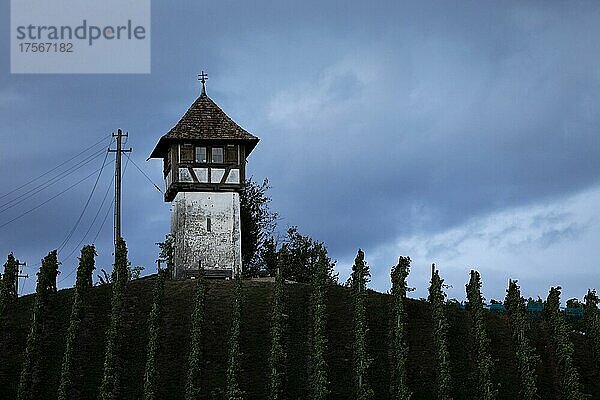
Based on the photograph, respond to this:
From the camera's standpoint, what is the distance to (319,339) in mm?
37969

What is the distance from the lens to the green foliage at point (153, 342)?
36.2 meters

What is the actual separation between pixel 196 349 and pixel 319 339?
4.48 metres

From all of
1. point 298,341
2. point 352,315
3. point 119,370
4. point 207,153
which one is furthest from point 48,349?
point 207,153

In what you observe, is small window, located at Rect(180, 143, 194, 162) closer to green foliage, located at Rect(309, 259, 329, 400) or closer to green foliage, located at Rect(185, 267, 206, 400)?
green foliage, located at Rect(185, 267, 206, 400)

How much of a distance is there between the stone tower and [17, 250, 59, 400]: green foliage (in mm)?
9371

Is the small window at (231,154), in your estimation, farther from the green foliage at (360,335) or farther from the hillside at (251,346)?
the green foliage at (360,335)

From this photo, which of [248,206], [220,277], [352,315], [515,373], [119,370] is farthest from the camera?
[248,206]

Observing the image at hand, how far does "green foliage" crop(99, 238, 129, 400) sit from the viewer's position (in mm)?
36469

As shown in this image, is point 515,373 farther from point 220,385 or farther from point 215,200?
point 215,200

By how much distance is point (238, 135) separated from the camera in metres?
52.0

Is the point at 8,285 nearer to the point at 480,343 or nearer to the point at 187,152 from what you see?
the point at 187,152

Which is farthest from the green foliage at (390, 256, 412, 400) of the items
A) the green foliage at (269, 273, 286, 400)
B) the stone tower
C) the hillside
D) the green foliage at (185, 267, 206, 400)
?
the stone tower

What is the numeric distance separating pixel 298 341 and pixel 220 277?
34.9ft

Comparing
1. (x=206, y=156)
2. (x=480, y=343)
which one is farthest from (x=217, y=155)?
(x=480, y=343)
